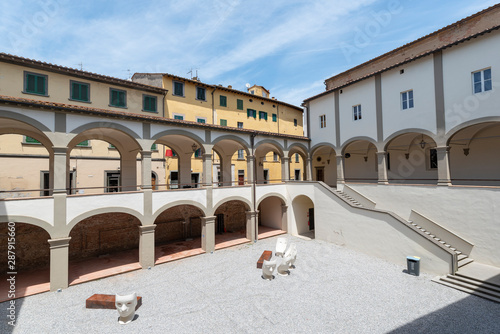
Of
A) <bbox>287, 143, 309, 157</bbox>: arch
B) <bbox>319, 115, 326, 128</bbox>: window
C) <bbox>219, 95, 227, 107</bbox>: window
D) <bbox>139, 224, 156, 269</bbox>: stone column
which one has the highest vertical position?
<bbox>219, 95, 227, 107</bbox>: window

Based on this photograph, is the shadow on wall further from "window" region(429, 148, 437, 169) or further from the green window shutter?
the green window shutter

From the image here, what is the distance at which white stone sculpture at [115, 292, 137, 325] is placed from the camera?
30.0ft

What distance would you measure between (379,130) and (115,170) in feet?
72.7

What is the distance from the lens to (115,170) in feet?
70.7

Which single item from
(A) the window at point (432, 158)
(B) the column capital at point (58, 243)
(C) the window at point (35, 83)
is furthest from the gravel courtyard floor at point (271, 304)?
(C) the window at point (35, 83)

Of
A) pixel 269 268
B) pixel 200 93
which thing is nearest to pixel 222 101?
pixel 200 93

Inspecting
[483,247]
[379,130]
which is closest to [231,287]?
[483,247]

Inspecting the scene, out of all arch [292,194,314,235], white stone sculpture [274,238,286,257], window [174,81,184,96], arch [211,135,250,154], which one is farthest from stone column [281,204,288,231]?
window [174,81,184,96]

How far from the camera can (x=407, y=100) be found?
54.9ft

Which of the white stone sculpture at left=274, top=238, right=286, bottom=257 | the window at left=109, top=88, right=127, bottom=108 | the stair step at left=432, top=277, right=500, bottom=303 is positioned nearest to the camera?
the stair step at left=432, top=277, right=500, bottom=303

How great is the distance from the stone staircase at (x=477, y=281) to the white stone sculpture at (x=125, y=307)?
1388 centimetres

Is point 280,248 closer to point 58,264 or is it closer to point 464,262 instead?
point 464,262

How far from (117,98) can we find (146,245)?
41.7 ft

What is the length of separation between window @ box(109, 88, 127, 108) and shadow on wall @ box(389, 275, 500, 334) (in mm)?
22512
